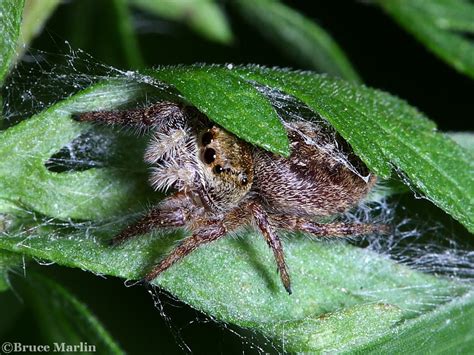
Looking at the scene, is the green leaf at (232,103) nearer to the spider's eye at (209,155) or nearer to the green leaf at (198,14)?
the spider's eye at (209,155)

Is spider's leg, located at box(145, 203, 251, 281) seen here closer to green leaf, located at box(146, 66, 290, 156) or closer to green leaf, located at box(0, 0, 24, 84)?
green leaf, located at box(146, 66, 290, 156)

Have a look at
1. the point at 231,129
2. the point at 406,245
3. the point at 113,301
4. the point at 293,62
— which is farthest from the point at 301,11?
the point at 231,129

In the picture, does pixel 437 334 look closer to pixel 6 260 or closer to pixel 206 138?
→ pixel 206 138

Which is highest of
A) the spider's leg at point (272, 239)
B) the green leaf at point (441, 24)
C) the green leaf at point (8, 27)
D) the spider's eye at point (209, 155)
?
the green leaf at point (441, 24)

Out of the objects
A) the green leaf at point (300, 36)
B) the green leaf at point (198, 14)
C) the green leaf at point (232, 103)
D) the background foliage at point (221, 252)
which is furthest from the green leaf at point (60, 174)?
the green leaf at point (300, 36)

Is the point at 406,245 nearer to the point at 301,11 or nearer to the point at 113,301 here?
the point at 113,301

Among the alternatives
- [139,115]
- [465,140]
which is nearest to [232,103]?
[139,115]
